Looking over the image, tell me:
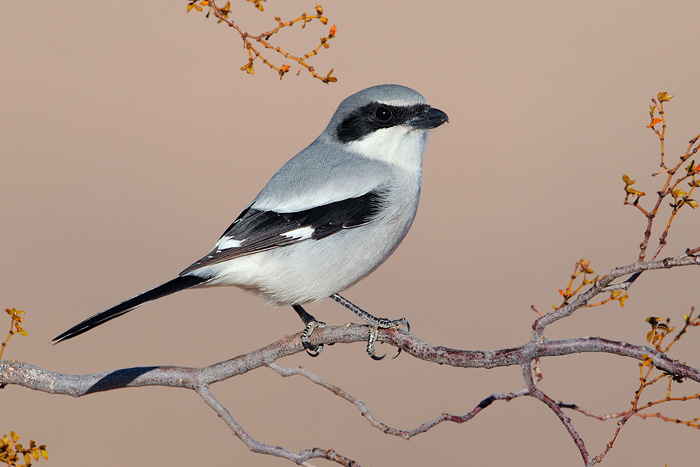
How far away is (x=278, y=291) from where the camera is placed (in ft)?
8.17

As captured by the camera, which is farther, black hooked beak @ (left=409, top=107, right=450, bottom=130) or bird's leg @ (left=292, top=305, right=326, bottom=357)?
black hooked beak @ (left=409, top=107, right=450, bottom=130)

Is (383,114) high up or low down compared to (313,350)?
up

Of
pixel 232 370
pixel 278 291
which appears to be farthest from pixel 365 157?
pixel 232 370

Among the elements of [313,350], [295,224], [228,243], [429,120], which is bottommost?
[313,350]

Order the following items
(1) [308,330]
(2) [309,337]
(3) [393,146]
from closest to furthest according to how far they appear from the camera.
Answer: (2) [309,337]
(1) [308,330]
(3) [393,146]

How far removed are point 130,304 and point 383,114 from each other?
125 centimetres

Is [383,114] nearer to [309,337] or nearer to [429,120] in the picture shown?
[429,120]

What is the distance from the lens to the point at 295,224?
2467 millimetres

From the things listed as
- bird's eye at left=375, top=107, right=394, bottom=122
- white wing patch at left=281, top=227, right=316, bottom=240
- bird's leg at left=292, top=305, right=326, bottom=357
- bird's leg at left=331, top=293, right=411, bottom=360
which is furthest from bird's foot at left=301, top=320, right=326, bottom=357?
bird's eye at left=375, top=107, right=394, bottom=122

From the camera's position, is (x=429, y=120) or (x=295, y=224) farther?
(x=429, y=120)

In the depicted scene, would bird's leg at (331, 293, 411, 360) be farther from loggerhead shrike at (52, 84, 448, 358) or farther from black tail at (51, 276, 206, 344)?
black tail at (51, 276, 206, 344)

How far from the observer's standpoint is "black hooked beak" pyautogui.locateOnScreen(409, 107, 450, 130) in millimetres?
2611

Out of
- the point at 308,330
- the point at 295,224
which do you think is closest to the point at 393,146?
the point at 295,224

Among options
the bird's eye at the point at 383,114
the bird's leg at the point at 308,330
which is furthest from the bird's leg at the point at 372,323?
the bird's eye at the point at 383,114
